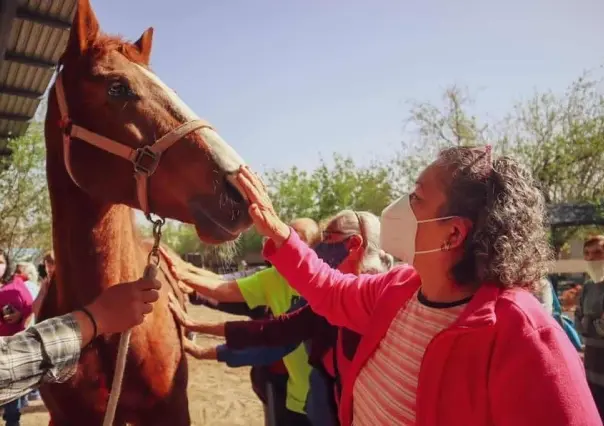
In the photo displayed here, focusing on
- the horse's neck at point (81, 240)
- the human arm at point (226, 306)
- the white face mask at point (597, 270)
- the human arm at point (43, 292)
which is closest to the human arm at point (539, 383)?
the horse's neck at point (81, 240)

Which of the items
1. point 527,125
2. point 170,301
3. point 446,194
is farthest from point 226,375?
point 527,125

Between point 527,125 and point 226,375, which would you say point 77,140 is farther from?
point 527,125

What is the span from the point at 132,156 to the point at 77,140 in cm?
32

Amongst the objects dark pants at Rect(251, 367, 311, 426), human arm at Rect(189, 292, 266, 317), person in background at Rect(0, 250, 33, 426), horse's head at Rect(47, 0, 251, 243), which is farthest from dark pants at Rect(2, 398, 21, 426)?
horse's head at Rect(47, 0, 251, 243)

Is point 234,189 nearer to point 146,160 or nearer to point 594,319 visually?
point 146,160

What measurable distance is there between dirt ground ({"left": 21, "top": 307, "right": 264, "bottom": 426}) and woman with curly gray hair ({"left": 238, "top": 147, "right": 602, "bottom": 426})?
16.1 feet

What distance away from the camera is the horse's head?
6.43 ft

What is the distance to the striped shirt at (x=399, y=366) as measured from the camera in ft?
5.19

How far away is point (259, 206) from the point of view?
194cm

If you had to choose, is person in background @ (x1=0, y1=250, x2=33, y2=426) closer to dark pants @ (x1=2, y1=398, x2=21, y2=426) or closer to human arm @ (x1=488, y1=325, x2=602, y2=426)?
dark pants @ (x1=2, y1=398, x2=21, y2=426)

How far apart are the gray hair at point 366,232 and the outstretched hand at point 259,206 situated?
0.83 metres

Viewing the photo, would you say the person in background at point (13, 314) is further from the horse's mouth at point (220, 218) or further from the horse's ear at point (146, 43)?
the horse's mouth at point (220, 218)

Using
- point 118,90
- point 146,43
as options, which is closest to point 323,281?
point 118,90

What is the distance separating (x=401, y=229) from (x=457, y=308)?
34 cm
